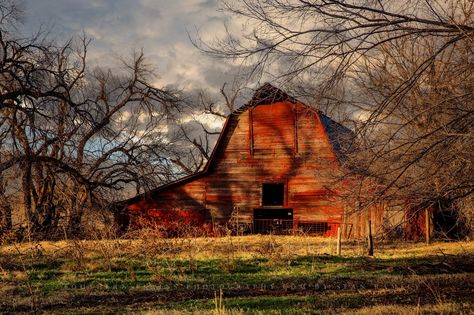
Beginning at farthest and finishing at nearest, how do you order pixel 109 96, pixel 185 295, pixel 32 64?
pixel 109 96, pixel 32 64, pixel 185 295

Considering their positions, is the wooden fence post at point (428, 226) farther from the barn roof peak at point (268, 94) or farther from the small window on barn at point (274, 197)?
the barn roof peak at point (268, 94)

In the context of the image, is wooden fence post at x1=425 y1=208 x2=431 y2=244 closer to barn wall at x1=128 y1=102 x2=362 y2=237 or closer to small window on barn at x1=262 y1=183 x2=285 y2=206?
barn wall at x1=128 y1=102 x2=362 y2=237

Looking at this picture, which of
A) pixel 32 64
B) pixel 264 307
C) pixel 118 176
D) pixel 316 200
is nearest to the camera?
pixel 264 307

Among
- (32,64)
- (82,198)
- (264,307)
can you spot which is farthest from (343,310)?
(82,198)

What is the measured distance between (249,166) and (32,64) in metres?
11.6

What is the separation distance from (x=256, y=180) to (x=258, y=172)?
430 millimetres

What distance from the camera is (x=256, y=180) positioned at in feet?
86.7

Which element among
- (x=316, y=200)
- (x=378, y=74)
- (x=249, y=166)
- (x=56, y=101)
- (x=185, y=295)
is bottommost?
(x=185, y=295)

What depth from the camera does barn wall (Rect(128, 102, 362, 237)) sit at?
25.6 meters

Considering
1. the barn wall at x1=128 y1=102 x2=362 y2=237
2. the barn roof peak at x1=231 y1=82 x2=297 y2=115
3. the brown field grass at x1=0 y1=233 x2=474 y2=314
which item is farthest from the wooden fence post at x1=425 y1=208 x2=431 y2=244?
the barn roof peak at x1=231 y1=82 x2=297 y2=115

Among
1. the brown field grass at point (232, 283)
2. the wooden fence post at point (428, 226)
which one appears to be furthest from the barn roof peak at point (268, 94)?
the wooden fence post at point (428, 226)

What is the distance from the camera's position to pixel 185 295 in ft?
30.4

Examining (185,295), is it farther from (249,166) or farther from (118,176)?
(118,176)

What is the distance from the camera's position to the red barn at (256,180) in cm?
2564
